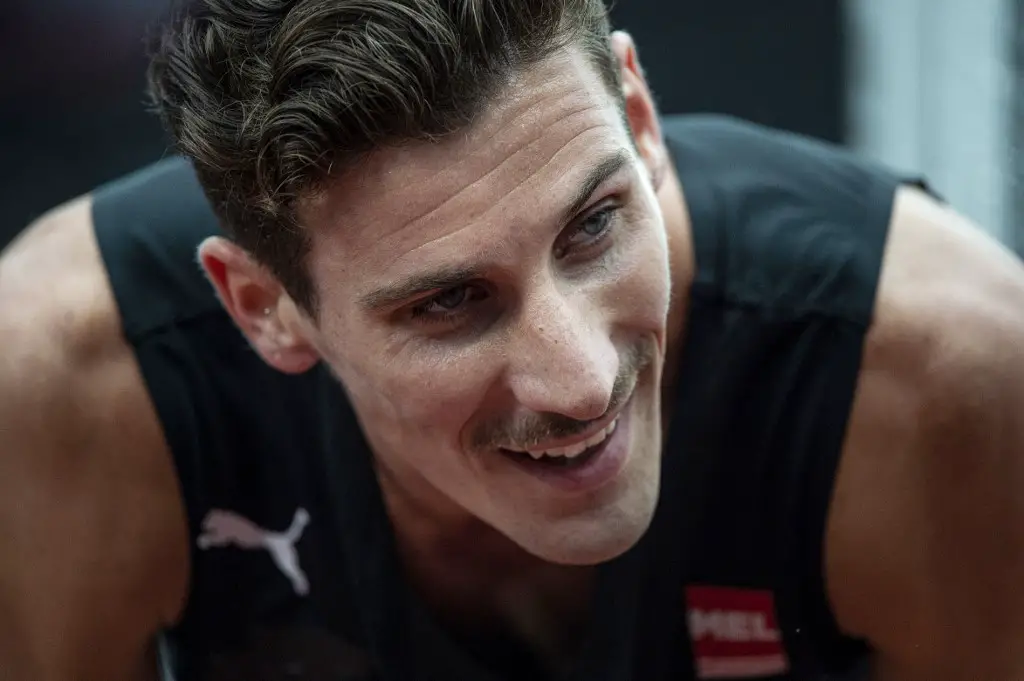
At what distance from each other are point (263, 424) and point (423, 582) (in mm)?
196

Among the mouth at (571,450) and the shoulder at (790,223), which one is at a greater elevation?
the shoulder at (790,223)

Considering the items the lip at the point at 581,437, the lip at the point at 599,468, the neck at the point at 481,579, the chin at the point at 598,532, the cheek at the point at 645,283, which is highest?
the cheek at the point at 645,283

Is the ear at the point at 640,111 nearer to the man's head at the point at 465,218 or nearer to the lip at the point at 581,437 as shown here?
the man's head at the point at 465,218

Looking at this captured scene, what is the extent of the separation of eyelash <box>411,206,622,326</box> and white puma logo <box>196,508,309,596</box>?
36 cm

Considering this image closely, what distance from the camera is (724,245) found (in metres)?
1.11

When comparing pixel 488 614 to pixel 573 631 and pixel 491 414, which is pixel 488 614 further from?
pixel 491 414

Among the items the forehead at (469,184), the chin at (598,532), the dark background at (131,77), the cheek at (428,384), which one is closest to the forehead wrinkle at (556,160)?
the forehead at (469,184)

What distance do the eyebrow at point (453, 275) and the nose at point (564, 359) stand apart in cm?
5

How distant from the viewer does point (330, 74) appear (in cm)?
85

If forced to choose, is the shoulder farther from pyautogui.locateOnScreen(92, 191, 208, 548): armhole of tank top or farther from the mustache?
pyautogui.locateOnScreen(92, 191, 208, 548): armhole of tank top

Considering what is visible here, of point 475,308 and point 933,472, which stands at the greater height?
point 475,308

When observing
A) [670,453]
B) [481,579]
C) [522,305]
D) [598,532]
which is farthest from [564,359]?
[481,579]

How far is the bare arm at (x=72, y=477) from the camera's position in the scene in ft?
3.79

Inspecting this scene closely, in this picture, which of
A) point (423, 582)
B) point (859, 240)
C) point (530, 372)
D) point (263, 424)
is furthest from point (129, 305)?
point (859, 240)
